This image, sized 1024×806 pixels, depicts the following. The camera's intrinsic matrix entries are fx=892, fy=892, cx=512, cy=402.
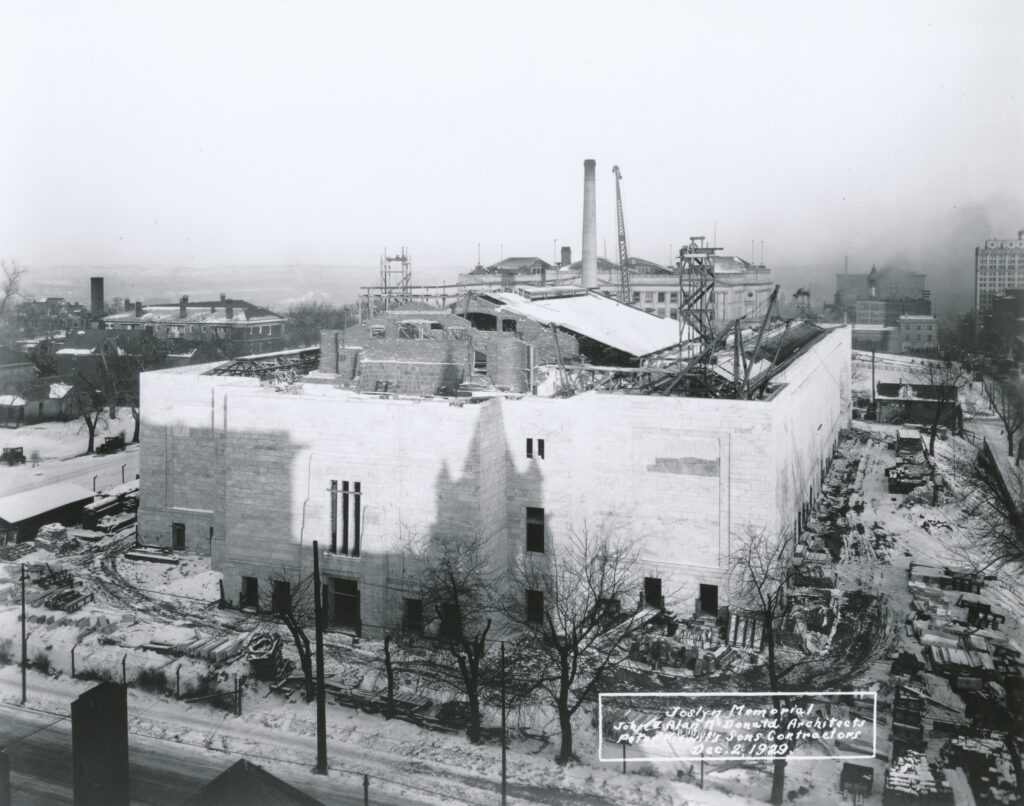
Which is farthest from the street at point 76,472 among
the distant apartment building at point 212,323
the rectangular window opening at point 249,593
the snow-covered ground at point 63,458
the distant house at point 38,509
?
the distant apartment building at point 212,323

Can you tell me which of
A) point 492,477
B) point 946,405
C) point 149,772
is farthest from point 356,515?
point 946,405

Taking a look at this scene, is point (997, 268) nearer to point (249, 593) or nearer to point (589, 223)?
point (589, 223)

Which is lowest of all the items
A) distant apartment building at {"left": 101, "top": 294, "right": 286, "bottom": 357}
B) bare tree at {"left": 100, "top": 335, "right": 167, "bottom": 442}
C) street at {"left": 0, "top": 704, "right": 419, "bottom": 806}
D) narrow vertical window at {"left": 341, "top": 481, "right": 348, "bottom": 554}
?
street at {"left": 0, "top": 704, "right": 419, "bottom": 806}

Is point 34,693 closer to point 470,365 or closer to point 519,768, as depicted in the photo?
point 519,768

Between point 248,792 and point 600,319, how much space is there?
32.6 metres

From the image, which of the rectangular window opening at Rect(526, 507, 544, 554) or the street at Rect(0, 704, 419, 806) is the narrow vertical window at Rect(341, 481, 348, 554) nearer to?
the rectangular window opening at Rect(526, 507, 544, 554)

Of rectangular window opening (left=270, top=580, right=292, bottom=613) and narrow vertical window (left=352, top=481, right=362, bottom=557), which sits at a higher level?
narrow vertical window (left=352, top=481, right=362, bottom=557)

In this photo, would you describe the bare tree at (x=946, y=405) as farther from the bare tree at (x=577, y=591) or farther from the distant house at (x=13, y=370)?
the distant house at (x=13, y=370)

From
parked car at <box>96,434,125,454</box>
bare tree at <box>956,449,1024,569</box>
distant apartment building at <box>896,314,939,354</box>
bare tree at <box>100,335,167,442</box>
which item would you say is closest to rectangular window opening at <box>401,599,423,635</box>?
bare tree at <box>956,449,1024,569</box>

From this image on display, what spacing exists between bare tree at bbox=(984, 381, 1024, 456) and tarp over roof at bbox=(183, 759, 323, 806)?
35.8m

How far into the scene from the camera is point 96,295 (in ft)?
292

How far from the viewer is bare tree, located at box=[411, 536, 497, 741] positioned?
24438mm

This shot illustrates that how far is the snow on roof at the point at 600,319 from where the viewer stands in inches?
1454

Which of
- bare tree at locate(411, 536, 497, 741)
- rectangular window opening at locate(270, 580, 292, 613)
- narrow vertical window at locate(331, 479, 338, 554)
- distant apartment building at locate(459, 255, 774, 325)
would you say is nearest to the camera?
bare tree at locate(411, 536, 497, 741)
